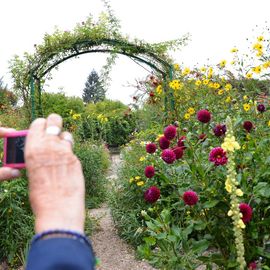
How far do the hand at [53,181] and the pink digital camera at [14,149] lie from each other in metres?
0.15

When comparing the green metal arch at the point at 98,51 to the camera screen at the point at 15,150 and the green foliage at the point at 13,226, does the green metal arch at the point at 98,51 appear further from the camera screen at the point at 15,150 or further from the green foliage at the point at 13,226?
the camera screen at the point at 15,150

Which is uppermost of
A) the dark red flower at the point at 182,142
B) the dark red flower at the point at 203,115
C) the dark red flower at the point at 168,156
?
the dark red flower at the point at 203,115

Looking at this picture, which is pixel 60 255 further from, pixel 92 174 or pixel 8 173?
pixel 92 174

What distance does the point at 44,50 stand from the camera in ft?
21.8

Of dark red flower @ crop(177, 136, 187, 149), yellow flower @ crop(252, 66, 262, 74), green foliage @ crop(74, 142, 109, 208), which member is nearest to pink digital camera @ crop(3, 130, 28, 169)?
dark red flower @ crop(177, 136, 187, 149)

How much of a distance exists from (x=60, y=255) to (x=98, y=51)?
6513 millimetres

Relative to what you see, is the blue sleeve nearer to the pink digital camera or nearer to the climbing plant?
the pink digital camera

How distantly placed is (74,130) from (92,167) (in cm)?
119

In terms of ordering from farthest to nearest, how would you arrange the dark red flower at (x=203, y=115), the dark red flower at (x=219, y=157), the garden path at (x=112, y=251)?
the garden path at (x=112, y=251)
the dark red flower at (x=203, y=115)
the dark red flower at (x=219, y=157)

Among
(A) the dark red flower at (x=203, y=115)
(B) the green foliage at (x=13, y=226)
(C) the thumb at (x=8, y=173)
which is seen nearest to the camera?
(C) the thumb at (x=8, y=173)

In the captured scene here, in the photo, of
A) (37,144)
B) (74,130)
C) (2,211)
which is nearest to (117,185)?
(2,211)

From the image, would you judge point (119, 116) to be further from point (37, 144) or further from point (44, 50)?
point (37, 144)

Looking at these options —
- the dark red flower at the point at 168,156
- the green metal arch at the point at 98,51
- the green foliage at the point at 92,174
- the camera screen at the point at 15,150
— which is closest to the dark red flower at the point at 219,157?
the dark red flower at the point at 168,156

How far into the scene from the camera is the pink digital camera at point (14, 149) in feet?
3.23
